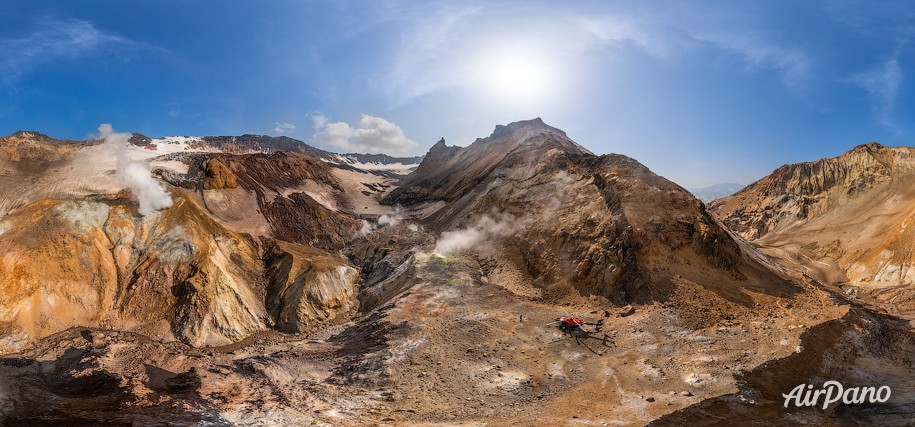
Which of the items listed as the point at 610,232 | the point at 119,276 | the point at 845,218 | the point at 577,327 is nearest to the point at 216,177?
the point at 119,276

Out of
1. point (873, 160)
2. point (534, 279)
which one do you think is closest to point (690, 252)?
point (534, 279)

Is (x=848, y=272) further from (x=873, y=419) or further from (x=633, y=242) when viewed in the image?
(x=873, y=419)

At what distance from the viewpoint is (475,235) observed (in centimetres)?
3684

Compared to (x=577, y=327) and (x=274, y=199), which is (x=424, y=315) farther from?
(x=274, y=199)

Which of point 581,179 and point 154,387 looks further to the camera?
point 581,179

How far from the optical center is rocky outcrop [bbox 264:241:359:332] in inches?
1096

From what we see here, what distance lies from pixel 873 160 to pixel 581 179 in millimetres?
56155

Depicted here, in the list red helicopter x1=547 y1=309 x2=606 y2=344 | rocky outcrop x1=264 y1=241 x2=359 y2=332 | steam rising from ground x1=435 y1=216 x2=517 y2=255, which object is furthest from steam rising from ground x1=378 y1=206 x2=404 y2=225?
red helicopter x1=547 y1=309 x2=606 y2=344

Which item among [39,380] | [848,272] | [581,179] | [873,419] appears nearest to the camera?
[873,419]

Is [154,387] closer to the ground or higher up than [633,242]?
closer to the ground

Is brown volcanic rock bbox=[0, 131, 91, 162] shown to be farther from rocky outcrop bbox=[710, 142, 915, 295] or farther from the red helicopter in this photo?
rocky outcrop bbox=[710, 142, 915, 295]

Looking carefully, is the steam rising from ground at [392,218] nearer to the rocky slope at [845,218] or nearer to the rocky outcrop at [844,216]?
the rocky slope at [845,218]

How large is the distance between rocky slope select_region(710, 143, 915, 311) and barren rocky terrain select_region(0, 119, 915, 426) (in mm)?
4706

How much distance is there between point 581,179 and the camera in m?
36.1
